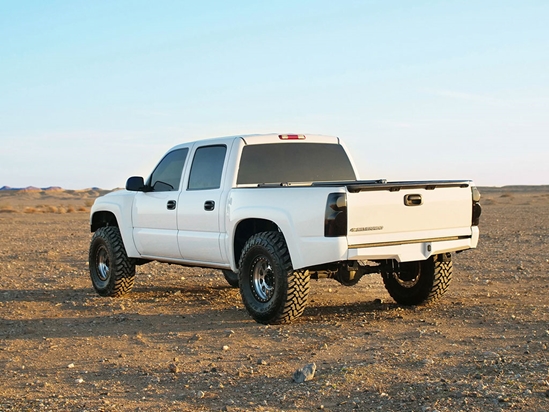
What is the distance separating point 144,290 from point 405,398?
7.05 metres

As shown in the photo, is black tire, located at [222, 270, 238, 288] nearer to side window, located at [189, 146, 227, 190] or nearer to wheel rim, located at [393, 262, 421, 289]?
side window, located at [189, 146, 227, 190]

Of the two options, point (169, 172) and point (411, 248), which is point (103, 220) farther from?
point (411, 248)

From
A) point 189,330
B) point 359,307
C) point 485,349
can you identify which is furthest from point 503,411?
point 359,307

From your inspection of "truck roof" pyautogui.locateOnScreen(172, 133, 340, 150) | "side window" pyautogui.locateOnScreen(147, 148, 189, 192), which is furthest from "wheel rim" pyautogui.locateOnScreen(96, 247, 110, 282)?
"truck roof" pyautogui.locateOnScreen(172, 133, 340, 150)

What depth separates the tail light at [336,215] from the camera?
7297 mm

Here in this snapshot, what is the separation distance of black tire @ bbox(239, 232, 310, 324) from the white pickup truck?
11mm

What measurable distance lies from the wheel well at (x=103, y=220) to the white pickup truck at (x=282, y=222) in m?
0.20

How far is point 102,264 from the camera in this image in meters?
11.1

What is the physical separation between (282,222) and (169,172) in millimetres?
2730

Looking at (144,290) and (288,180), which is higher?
(288,180)

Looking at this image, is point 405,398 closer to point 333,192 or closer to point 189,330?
point 333,192

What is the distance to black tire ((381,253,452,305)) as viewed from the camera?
9.11m

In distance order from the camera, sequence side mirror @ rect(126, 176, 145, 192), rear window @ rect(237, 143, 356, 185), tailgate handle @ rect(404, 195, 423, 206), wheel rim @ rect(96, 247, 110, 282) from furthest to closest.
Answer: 1. wheel rim @ rect(96, 247, 110, 282)
2. side mirror @ rect(126, 176, 145, 192)
3. rear window @ rect(237, 143, 356, 185)
4. tailgate handle @ rect(404, 195, 423, 206)

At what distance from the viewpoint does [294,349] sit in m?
7.00
